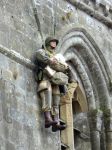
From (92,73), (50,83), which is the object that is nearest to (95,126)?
(92,73)

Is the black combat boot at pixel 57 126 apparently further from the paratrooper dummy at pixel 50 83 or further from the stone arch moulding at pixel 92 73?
the stone arch moulding at pixel 92 73

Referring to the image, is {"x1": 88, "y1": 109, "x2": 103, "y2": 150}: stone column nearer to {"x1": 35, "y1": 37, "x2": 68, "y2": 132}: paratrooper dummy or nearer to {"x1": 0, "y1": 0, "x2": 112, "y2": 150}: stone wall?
{"x1": 0, "y1": 0, "x2": 112, "y2": 150}: stone wall

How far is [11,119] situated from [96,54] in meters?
4.04

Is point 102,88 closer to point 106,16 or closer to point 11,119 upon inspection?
point 106,16

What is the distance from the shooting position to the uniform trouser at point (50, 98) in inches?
725

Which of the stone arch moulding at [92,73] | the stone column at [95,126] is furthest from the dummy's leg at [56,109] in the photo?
the stone column at [95,126]

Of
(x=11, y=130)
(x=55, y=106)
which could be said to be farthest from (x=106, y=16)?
(x=11, y=130)

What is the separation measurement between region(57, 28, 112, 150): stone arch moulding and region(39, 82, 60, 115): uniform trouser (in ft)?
6.07

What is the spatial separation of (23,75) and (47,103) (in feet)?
2.23

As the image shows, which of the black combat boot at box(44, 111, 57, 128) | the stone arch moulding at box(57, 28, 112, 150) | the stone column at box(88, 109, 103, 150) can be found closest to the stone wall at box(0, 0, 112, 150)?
the black combat boot at box(44, 111, 57, 128)

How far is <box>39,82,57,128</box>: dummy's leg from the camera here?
18.3 meters

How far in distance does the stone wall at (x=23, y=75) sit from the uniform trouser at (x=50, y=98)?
117mm

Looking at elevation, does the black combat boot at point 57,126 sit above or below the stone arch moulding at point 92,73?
below

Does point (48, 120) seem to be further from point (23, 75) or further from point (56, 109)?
point (23, 75)
